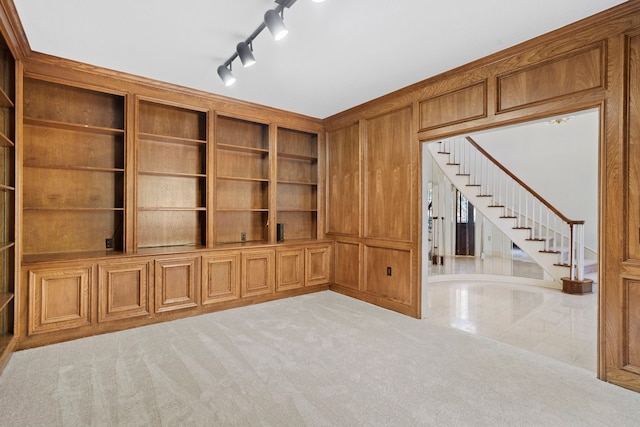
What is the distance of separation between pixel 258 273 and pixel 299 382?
6.81 feet

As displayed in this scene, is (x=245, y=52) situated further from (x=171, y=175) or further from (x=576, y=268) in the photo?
(x=576, y=268)

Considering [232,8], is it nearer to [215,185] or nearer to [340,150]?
[215,185]

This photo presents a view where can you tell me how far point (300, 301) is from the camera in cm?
426

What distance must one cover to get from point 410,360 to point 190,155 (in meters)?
3.47

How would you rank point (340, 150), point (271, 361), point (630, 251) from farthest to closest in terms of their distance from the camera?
point (340, 150)
point (271, 361)
point (630, 251)

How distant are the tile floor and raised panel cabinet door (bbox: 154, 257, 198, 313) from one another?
2701 mm

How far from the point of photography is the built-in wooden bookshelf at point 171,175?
149 inches

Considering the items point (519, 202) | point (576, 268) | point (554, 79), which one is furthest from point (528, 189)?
point (554, 79)

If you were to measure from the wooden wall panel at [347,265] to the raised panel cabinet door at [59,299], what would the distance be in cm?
306

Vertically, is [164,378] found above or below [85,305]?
below

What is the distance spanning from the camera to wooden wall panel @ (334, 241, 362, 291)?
14.7ft

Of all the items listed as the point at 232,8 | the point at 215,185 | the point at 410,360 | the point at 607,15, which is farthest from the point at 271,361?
the point at 607,15

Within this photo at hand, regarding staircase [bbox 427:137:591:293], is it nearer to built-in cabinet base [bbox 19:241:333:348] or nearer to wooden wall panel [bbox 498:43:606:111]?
wooden wall panel [bbox 498:43:606:111]

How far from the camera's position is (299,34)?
100 inches
